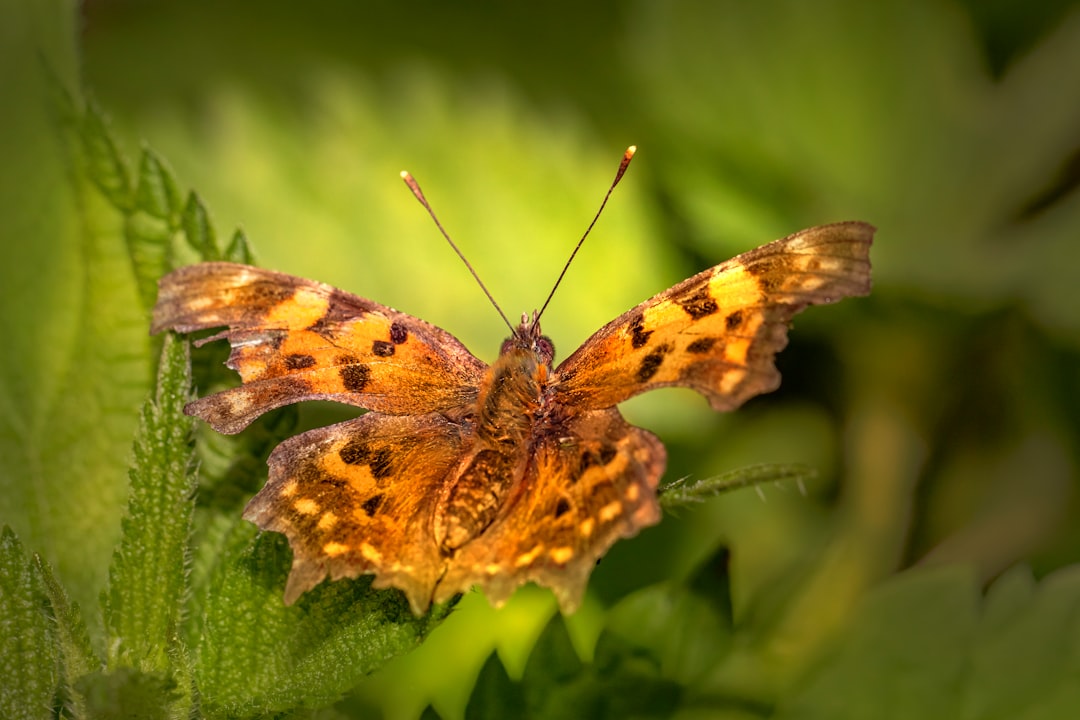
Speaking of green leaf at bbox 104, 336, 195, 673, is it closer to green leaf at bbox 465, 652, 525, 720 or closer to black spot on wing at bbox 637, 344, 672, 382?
green leaf at bbox 465, 652, 525, 720

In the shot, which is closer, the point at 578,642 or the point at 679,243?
the point at 578,642

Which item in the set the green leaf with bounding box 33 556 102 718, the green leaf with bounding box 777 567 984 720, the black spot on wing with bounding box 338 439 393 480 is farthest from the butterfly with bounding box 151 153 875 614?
the green leaf with bounding box 777 567 984 720

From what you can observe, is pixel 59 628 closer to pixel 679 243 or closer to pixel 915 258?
pixel 679 243

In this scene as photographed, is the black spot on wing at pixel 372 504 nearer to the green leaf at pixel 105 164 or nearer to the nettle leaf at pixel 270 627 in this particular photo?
the nettle leaf at pixel 270 627

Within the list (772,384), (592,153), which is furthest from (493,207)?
(772,384)

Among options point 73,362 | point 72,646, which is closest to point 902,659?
point 72,646

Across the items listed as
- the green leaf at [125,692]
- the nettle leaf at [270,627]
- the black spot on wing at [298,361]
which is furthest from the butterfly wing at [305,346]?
the green leaf at [125,692]
